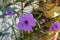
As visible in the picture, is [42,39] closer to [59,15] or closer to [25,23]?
[59,15]

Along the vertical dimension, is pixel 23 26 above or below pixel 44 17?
above

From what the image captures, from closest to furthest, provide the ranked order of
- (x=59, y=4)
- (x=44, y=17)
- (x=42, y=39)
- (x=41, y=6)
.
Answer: (x=42, y=39) < (x=44, y=17) < (x=41, y=6) < (x=59, y=4)

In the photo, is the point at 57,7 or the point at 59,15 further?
the point at 57,7

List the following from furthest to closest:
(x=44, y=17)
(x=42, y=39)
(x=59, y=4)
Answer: (x=59, y=4), (x=44, y=17), (x=42, y=39)

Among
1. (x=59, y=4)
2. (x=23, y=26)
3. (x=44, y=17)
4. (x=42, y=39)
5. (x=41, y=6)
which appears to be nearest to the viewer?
(x=23, y=26)

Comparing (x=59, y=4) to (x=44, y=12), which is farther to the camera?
(x=59, y=4)

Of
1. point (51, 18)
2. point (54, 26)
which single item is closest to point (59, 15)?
point (51, 18)

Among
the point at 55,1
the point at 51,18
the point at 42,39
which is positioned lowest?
the point at 42,39

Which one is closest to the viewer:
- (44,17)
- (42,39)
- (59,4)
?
(42,39)

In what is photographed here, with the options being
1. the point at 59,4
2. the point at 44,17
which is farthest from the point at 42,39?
the point at 59,4

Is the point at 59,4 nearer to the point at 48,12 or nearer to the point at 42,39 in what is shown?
the point at 48,12
